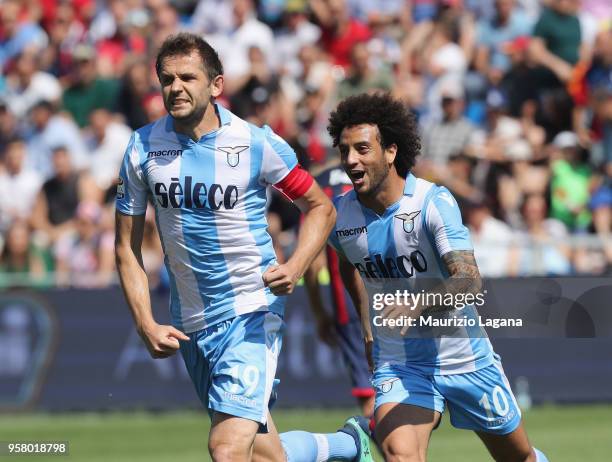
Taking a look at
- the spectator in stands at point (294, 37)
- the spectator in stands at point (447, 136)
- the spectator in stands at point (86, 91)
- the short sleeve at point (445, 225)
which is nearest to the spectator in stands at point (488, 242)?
the spectator in stands at point (447, 136)

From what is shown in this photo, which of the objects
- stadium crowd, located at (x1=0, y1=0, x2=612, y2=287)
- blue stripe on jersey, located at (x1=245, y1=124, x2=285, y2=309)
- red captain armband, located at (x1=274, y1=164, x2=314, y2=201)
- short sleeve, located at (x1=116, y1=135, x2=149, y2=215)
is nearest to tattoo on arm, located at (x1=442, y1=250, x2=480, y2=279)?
red captain armband, located at (x1=274, y1=164, x2=314, y2=201)

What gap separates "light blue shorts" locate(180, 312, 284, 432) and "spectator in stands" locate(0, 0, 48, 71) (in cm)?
1279

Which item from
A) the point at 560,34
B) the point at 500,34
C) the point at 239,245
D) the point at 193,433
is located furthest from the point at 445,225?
the point at 500,34

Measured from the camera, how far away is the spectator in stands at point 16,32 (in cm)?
1980

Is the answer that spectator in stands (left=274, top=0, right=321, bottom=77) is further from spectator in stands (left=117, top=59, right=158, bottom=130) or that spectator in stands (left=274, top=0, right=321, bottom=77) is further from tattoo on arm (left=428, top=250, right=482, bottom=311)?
tattoo on arm (left=428, top=250, right=482, bottom=311)

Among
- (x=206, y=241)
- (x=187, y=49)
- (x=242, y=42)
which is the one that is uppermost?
(x=187, y=49)

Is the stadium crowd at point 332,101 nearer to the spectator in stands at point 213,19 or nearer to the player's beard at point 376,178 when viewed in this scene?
the spectator in stands at point 213,19

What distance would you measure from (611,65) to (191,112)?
34.6 feet

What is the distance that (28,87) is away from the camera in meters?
19.1

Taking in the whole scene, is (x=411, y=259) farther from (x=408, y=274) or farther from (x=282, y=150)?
(x=282, y=150)

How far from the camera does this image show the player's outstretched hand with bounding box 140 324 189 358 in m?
7.18

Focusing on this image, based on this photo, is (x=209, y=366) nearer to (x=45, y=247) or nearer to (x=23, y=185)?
(x=45, y=247)

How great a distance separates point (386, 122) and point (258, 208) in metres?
0.88

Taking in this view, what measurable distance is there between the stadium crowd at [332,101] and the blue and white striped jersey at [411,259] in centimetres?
668
